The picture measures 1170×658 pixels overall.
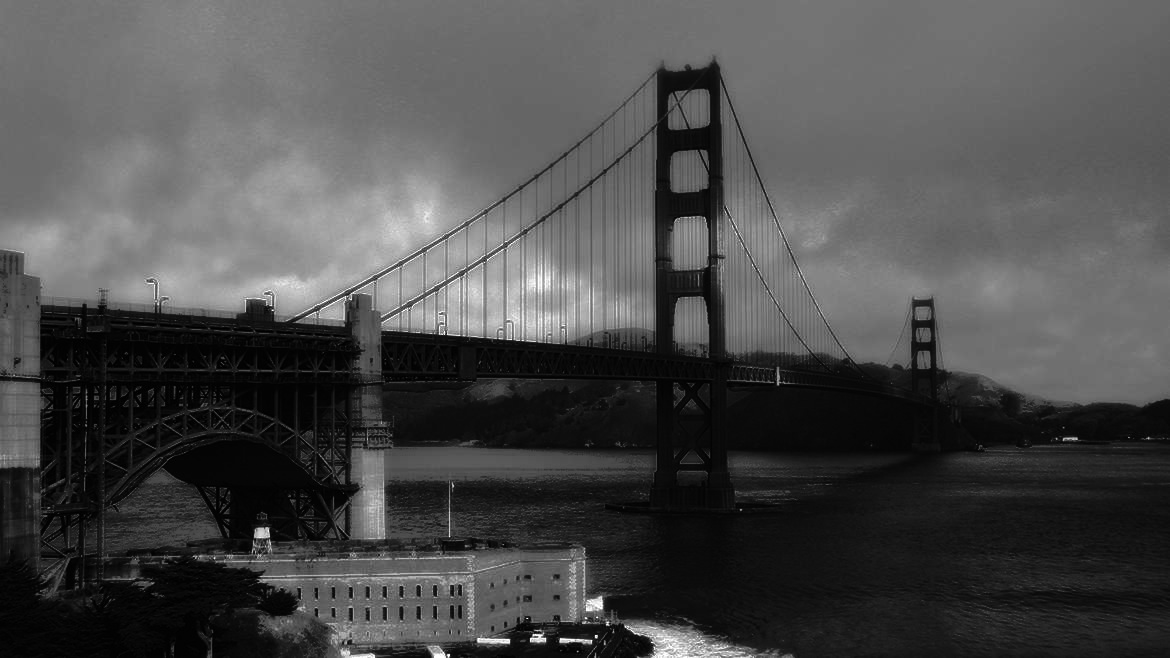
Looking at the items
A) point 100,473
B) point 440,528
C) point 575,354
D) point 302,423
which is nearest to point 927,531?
point 575,354

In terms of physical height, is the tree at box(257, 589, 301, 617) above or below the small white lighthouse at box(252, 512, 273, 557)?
below

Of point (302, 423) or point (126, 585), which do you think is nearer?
point (126, 585)

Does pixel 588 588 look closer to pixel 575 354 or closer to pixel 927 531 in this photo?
pixel 575 354

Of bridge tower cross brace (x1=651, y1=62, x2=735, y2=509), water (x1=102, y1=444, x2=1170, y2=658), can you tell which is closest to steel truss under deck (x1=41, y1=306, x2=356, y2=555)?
water (x1=102, y1=444, x2=1170, y2=658)

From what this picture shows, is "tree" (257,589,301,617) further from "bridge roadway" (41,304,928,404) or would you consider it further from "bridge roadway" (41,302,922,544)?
"bridge roadway" (41,304,928,404)

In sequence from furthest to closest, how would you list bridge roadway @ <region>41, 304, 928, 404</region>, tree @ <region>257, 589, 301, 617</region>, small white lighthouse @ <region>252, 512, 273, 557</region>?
1. small white lighthouse @ <region>252, 512, 273, 557</region>
2. tree @ <region>257, 589, 301, 617</region>
3. bridge roadway @ <region>41, 304, 928, 404</region>

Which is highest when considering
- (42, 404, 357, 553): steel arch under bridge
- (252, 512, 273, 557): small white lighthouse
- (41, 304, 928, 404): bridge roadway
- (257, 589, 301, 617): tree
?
(41, 304, 928, 404): bridge roadway

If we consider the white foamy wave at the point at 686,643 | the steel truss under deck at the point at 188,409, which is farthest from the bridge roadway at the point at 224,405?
the white foamy wave at the point at 686,643
